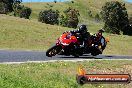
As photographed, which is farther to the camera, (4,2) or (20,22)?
(4,2)

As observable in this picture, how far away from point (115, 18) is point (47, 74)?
339 ft

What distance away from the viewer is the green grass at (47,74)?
12.0m

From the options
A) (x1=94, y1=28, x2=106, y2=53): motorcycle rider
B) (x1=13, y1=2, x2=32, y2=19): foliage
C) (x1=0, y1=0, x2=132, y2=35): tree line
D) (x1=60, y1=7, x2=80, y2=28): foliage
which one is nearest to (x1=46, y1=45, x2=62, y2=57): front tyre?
(x1=94, y1=28, x2=106, y2=53): motorcycle rider

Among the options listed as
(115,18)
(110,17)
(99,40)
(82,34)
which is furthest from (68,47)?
(110,17)

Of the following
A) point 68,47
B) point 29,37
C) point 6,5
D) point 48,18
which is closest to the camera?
point 68,47

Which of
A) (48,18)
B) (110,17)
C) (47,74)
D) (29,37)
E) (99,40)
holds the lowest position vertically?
(48,18)

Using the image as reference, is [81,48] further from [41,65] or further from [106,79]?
[106,79]

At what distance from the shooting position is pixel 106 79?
784 centimetres

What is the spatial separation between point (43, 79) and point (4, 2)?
125 meters

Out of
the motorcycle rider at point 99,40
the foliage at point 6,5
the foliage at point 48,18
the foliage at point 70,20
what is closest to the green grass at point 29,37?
the motorcycle rider at point 99,40

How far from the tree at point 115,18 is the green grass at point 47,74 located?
95.1m

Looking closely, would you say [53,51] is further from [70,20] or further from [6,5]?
[6,5]

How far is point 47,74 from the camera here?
14516 mm

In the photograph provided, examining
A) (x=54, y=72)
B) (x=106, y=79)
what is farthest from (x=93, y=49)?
(x=106, y=79)
